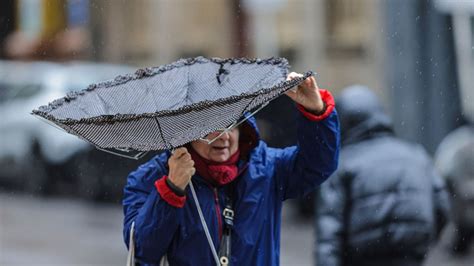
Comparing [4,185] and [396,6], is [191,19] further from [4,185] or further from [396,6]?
[396,6]

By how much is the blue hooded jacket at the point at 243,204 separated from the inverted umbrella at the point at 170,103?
66 mm

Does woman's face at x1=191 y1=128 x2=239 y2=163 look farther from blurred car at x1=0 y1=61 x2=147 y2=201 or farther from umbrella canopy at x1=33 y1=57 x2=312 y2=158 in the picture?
blurred car at x1=0 y1=61 x2=147 y2=201

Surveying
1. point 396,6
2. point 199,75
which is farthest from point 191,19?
point 199,75

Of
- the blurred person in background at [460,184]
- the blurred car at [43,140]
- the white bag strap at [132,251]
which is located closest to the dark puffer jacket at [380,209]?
the white bag strap at [132,251]

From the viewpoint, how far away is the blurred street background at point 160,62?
1375 cm

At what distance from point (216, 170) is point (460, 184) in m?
8.21

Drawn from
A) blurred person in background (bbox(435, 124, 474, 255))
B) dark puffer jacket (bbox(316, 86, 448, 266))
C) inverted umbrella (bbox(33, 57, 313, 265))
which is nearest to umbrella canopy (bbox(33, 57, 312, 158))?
inverted umbrella (bbox(33, 57, 313, 265))

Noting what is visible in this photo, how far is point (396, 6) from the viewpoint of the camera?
14.5 metres

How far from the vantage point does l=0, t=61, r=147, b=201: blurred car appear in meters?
16.5

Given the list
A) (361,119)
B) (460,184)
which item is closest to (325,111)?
(361,119)

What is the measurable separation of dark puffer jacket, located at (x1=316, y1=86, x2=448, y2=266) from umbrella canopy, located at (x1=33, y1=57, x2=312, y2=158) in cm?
198

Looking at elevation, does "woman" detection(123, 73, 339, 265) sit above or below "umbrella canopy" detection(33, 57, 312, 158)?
below

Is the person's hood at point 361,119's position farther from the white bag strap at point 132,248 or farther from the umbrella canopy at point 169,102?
A: the white bag strap at point 132,248

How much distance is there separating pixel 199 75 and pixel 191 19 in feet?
64.8
